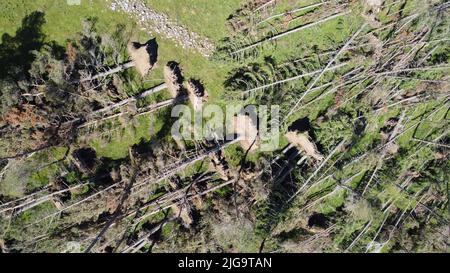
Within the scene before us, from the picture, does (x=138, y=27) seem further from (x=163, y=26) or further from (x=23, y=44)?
(x=23, y=44)

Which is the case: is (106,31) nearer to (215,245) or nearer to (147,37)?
(147,37)

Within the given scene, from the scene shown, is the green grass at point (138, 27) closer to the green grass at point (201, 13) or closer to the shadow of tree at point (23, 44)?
the green grass at point (201, 13)

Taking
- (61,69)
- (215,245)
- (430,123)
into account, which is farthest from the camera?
(430,123)

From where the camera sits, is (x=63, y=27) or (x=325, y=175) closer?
(x=63, y=27)

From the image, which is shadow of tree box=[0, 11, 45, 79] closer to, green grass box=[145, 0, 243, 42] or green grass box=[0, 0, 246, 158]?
green grass box=[0, 0, 246, 158]

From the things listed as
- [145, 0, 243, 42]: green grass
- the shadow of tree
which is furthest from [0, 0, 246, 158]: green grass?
the shadow of tree

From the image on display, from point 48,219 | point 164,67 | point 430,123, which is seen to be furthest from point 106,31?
point 430,123

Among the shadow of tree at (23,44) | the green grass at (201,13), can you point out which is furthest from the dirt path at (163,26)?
the shadow of tree at (23,44)
